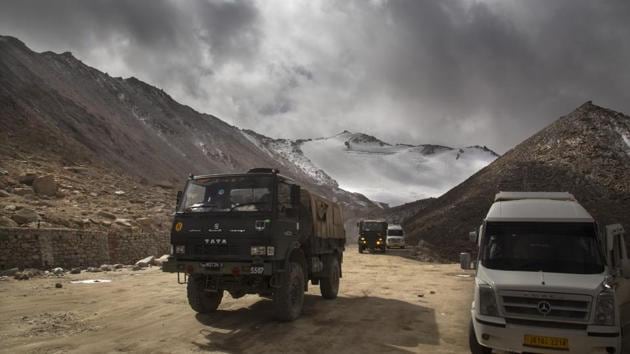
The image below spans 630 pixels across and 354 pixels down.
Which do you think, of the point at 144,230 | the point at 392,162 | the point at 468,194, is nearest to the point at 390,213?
the point at 468,194

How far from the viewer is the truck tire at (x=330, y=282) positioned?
1318cm

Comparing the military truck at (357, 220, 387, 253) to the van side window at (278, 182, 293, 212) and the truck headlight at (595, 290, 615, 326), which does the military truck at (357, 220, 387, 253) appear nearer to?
the van side window at (278, 182, 293, 212)

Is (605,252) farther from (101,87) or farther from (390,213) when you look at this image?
(390,213)

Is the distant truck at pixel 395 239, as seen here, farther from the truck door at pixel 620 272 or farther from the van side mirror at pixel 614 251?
the van side mirror at pixel 614 251

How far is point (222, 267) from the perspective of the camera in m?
9.37

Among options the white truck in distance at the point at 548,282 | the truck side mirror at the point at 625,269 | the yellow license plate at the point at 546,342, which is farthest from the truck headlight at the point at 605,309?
the truck side mirror at the point at 625,269

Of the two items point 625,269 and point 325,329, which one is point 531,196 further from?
point 325,329

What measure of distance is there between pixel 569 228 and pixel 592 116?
2292 inches

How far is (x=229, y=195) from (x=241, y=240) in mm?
1075

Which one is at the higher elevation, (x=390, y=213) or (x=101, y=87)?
(x=101, y=87)

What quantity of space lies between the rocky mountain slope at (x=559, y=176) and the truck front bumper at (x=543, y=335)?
103ft

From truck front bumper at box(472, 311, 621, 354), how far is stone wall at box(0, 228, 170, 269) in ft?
56.1

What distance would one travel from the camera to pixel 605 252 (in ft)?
25.2

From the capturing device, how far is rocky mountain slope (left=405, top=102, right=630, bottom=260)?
43.0 metres
